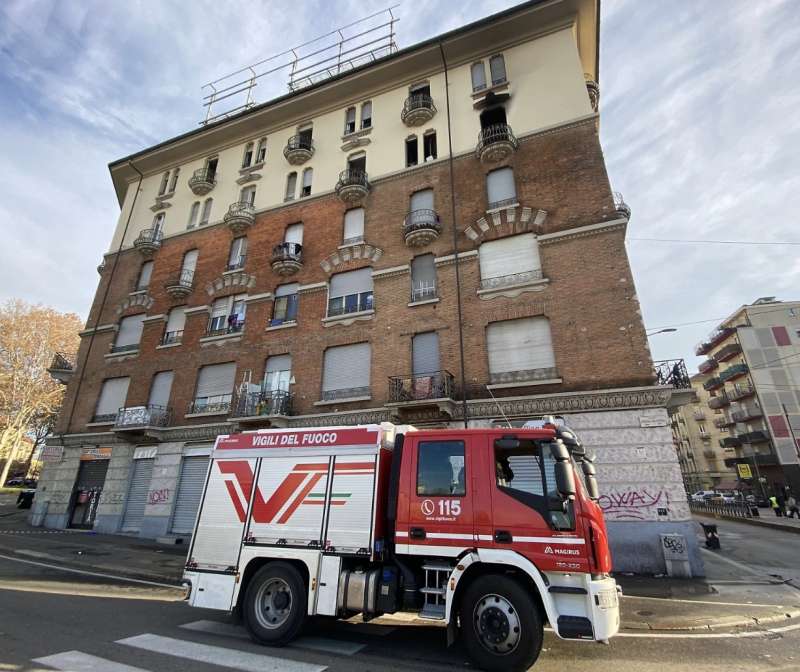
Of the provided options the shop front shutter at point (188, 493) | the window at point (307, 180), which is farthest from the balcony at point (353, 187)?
the shop front shutter at point (188, 493)

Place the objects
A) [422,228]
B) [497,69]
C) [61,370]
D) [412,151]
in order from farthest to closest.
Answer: [61,370] < [412,151] < [497,69] < [422,228]

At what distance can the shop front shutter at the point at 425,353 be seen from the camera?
16062mm

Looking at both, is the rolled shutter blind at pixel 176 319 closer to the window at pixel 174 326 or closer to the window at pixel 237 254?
the window at pixel 174 326

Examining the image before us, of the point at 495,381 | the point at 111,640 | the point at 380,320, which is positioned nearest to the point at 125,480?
the point at 380,320

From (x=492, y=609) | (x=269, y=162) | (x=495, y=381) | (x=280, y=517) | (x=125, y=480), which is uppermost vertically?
(x=269, y=162)

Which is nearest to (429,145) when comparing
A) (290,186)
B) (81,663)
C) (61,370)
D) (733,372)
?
(290,186)

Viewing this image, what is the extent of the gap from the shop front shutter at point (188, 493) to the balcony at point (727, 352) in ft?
203

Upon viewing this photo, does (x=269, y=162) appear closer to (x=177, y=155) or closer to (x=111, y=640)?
(x=177, y=155)

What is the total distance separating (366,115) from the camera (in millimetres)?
22391

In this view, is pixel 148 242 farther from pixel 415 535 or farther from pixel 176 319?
pixel 415 535

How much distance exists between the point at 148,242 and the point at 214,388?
11.3 m

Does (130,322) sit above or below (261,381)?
above

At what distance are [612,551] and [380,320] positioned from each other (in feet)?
37.2

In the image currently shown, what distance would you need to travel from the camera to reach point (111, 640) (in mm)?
5871
